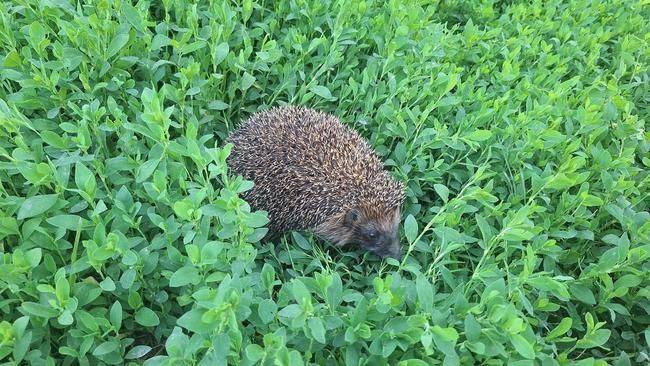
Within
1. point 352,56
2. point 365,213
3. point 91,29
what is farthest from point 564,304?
point 91,29

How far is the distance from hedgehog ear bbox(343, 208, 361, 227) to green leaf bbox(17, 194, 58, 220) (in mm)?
1719

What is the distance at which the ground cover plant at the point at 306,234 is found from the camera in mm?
2094

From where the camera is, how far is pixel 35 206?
220 centimetres

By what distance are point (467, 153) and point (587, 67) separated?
174cm

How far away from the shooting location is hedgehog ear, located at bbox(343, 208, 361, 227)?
3361mm

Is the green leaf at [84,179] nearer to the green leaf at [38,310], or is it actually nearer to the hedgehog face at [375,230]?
the green leaf at [38,310]

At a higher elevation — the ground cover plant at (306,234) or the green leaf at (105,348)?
the ground cover plant at (306,234)

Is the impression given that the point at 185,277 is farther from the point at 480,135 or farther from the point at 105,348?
the point at 480,135

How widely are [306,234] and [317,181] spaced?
35 cm

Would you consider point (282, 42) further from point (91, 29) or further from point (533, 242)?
point (533, 242)

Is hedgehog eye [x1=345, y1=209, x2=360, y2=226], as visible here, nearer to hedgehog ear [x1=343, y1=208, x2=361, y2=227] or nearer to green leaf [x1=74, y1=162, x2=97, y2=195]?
hedgehog ear [x1=343, y1=208, x2=361, y2=227]

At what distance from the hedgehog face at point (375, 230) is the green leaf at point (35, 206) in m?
1.73

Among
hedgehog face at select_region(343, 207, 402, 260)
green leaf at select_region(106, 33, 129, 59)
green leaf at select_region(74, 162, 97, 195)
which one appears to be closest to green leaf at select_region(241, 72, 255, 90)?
green leaf at select_region(106, 33, 129, 59)

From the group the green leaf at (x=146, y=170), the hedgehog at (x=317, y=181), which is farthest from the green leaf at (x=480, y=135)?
the green leaf at (x=146, y=170)
